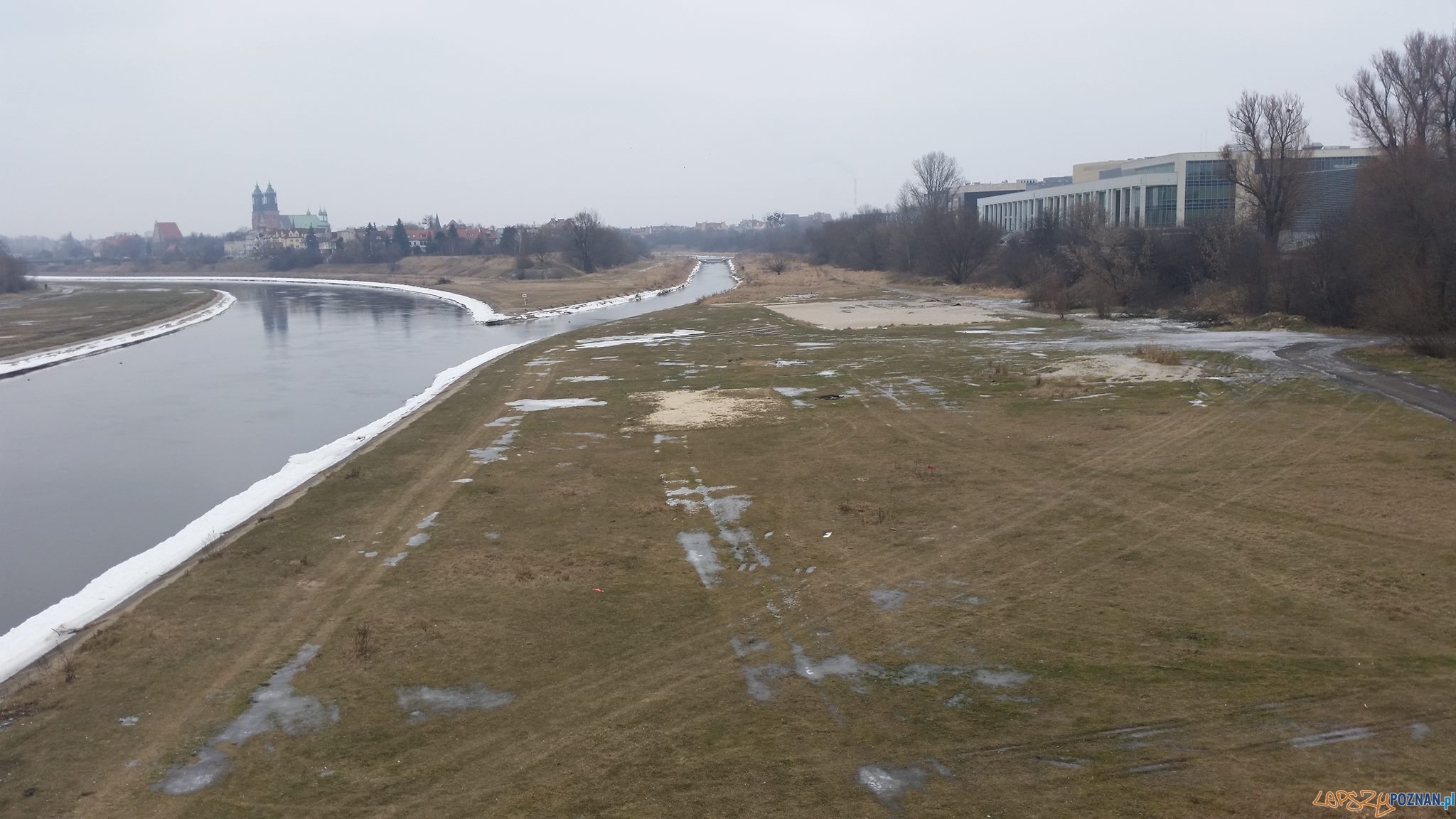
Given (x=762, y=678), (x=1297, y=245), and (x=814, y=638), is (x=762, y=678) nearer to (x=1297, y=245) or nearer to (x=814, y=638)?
Answer: (x=814, y=638)

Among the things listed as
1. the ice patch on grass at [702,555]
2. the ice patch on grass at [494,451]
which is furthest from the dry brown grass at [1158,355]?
the ice patch on grass at [702,555]

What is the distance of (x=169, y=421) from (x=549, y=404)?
9.97m

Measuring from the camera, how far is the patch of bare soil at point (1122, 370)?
24484mm

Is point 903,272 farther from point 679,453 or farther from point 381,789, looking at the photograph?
point 381,789

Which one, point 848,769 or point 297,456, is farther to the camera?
point 297,456

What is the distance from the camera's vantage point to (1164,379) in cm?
2397

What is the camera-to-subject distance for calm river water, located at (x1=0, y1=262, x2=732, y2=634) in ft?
51.5

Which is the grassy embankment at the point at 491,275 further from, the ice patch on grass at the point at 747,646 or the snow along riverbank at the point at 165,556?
the ice patch on grass at the point at 747,646

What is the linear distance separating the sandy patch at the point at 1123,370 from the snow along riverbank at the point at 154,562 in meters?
16.2

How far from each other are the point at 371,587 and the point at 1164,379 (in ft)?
61.3

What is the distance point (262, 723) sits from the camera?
8.55 metres

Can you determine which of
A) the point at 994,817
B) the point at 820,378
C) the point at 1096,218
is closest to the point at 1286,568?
the point at 994,817

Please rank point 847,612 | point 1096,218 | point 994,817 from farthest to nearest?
point 1096,218 → point 847,612 → point 994,817

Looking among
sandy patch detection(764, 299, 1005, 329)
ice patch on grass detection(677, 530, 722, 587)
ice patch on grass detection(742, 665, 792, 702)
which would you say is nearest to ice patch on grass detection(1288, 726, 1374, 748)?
ice patch on grass detection(742, 665, 792, 702)
